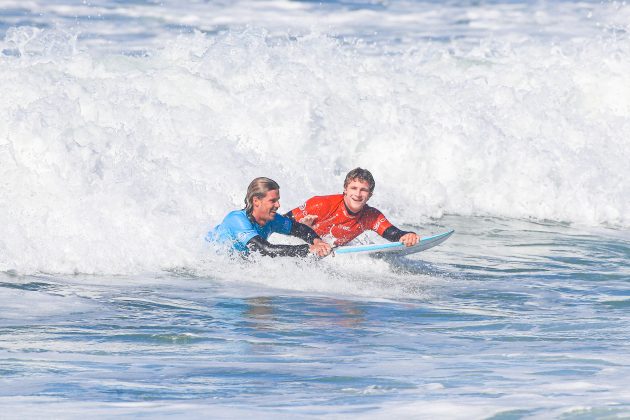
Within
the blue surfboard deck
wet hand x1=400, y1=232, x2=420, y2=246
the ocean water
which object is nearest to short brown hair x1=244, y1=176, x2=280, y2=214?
the ocean water

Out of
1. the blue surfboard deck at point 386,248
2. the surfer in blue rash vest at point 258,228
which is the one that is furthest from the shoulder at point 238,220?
the blue surfboard deck at point 386,248

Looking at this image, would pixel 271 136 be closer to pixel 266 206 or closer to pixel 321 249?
pixel 266 206

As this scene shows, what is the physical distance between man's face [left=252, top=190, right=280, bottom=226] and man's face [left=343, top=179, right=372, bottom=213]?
888mm

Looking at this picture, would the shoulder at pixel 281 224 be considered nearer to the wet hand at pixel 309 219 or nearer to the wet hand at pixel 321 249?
the wet hand at pixel 309 219

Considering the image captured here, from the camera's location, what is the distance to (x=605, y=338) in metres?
6.83

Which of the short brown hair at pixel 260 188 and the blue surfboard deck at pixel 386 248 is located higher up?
the short brown hair at pixel 260 188

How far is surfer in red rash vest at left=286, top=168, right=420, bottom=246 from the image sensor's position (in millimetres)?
10055

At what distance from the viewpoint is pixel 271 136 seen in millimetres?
15062

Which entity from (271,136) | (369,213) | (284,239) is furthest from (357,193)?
(271,136)

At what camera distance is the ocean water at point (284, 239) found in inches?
212

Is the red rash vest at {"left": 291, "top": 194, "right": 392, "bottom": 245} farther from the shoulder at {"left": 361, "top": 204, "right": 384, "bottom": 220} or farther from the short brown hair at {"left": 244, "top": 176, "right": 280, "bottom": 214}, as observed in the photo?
the short brown hair at {"left": 244, "top": 176, "right": 280, "bottom": 214}

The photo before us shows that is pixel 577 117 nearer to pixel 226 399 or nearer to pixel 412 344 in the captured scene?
pixel 412 344

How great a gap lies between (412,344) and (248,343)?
3.27 ft

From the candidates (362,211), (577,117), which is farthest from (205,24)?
(362,211)
